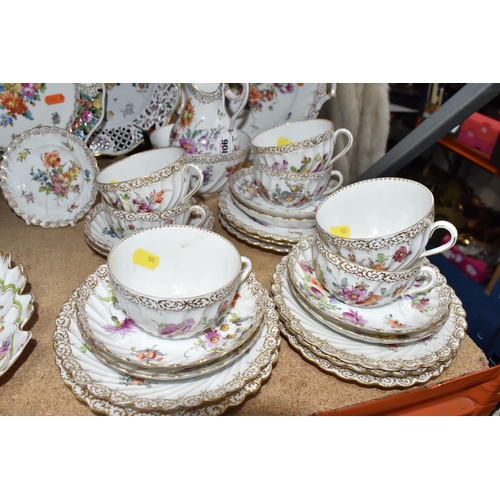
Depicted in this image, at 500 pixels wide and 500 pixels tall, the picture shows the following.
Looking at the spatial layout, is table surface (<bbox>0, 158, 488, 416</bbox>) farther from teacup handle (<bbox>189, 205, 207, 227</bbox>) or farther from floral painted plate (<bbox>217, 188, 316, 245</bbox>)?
teacup handle (<bbox>189, 205, 207, 227</bbox>)

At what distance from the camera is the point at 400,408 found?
3.09 feet

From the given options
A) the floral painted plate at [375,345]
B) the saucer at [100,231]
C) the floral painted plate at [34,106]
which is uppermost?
the floral painted plate at [34,106]

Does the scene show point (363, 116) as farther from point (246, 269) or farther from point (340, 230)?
point (246, 269)

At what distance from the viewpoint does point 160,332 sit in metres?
0.81

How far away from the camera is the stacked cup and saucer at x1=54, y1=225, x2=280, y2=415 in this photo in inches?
29.4

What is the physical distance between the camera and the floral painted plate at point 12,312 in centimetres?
83

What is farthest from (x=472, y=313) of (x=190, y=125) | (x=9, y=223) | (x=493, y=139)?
(x=9, y=223)

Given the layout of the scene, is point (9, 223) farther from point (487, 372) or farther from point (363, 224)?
point (487, 372)

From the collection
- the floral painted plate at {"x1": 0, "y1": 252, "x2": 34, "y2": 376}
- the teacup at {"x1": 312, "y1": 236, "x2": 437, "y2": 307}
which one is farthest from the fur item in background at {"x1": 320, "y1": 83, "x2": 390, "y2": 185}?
the floral painted plate at {"x1": 0, "y1": 252, "x2": 34, "y2": 376}

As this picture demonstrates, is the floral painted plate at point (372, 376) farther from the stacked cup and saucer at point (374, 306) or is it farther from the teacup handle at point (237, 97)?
the teacup handle at point (237, 97)

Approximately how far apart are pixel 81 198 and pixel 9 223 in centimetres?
24

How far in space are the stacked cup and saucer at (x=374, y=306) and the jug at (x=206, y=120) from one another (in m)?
0.47

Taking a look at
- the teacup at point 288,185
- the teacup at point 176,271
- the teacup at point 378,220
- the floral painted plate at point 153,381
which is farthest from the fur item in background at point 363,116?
the floral painted plate at point 153,381
